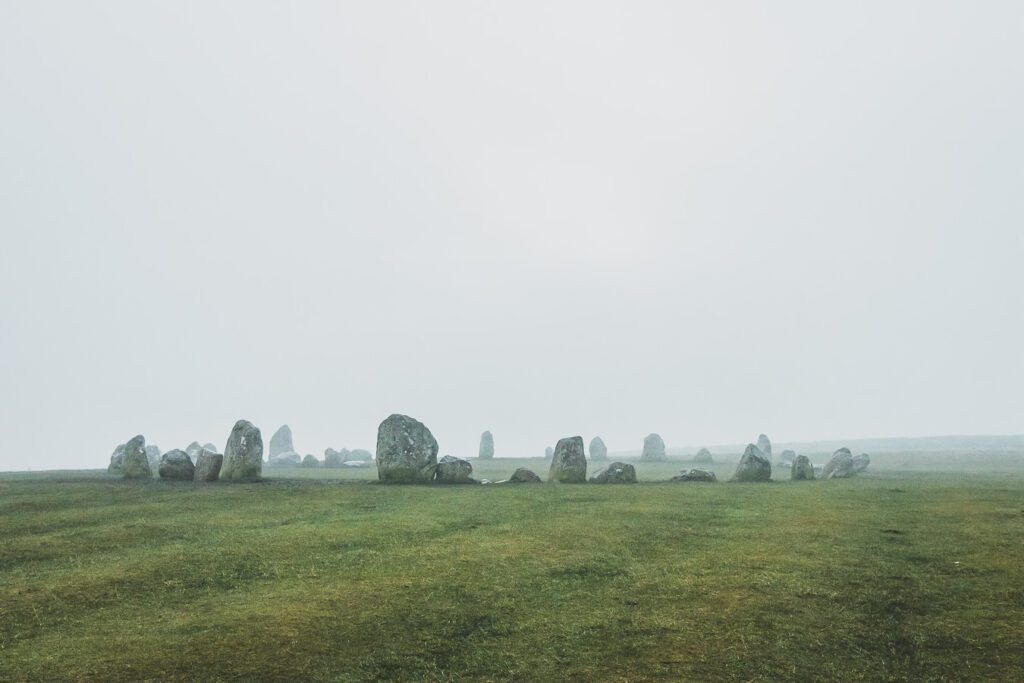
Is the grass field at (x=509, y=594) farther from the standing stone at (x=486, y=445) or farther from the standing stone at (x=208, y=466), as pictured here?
the standing stone at (x=486, y=445)

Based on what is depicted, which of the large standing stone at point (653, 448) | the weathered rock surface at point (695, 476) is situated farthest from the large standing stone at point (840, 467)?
the large standing stone at point (653, 448)

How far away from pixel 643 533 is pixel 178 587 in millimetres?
10301

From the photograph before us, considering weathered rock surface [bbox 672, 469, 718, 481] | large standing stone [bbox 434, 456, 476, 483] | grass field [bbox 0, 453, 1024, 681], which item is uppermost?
large standing stone [bbox 434, 456, 476, 483]

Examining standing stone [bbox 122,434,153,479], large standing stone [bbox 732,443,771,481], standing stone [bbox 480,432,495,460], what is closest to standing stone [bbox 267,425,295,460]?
standing stone [bbox 480,432,495,460]

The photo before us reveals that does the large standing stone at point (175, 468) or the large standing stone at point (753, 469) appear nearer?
the large standing stone at point (175, 468)

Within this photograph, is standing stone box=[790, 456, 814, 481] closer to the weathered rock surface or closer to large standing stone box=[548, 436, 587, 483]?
the weathered rock surface

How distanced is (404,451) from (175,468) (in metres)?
10.3

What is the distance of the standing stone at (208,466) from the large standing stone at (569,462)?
15.1 metres

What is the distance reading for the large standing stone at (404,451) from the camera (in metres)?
27.6

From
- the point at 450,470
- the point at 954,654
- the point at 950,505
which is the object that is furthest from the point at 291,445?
the point at 954,654

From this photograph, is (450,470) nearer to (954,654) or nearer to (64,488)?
(64,488)

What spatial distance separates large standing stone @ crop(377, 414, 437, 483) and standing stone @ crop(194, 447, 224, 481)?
6.87m

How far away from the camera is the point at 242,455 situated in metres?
27.0

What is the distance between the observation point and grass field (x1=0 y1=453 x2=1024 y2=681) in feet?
27.4
